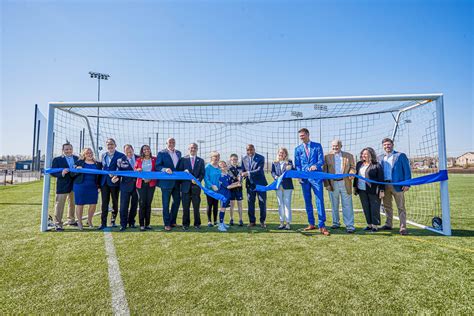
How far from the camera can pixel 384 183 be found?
516 centimetres

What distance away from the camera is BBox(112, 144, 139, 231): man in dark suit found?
5.42 meters

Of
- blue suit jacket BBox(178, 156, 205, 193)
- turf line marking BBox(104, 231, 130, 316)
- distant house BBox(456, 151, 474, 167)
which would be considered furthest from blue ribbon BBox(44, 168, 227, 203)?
distant house BBox(456, 151, 474, 167)

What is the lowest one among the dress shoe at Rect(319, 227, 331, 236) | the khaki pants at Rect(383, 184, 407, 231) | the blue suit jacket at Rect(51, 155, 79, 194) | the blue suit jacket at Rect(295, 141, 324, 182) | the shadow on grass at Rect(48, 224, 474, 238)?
the shadow on grass at Rect(48, 224, 474, 238)

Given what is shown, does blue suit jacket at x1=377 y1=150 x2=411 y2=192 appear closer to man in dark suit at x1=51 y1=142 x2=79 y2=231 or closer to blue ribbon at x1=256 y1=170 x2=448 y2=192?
blue ribbon at x1=256 y1=170 x2=448 y2=192

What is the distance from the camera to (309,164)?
17.9 ft

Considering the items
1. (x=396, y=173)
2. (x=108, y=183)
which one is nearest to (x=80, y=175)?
(x=108, y=183)

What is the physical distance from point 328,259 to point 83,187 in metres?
5.10

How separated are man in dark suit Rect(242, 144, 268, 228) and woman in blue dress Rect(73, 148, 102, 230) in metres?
3.37

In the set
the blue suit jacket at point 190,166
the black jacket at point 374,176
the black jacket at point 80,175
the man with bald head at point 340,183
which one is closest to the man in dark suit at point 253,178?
the blue suit jacket at point 190,166

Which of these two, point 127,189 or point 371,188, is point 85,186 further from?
point 371,188

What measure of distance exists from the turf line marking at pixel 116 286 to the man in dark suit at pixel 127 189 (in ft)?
4.03

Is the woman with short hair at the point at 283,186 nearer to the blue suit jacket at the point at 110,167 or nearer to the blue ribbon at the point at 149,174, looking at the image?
the blue ribbon at the point at 149,174

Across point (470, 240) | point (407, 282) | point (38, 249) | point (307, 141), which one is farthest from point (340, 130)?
point (38, 249)

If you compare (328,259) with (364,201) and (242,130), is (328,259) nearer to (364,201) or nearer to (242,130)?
(364,201)
